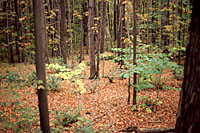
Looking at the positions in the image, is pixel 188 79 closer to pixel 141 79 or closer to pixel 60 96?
pixel 141 79

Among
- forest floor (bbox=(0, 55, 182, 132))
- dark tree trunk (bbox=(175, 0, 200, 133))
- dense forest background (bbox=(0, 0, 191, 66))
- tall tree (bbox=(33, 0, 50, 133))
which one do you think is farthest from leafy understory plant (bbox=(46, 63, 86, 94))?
dark tree trunk (bbox=(175, 0, 200, 133))

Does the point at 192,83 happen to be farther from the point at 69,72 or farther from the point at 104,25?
the point at 104,25

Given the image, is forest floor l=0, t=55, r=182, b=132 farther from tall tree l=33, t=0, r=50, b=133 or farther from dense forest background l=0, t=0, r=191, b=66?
dense forest background l=0, t=0, r=191, b=66

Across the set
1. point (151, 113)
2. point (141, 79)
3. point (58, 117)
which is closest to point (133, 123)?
point (151, 113)

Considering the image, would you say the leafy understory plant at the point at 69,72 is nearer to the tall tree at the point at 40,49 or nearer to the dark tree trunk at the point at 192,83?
the tall tree at the point at 40,49

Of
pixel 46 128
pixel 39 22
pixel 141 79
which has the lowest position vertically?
pixel 46 128

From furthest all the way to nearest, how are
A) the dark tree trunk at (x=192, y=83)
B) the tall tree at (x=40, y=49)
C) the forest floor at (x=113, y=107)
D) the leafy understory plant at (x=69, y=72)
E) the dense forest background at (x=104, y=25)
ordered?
the dense forest background at (x=104, y=25) → the forest floor at (x=113, y=107) → the leafy understory plant at (x=69, y=72) → the tall tree at (x=40, y=49) → the dark tree trunk at (x=192, y=83)

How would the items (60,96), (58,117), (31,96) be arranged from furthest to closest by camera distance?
(60,96)
(31,96)
(58,117)

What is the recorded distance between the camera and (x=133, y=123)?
228 inches

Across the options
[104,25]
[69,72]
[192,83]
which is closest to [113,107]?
[69,72]

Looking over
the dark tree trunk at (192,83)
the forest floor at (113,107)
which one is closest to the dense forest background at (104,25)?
the forest floor at (113,107)

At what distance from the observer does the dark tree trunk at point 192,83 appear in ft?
6.17

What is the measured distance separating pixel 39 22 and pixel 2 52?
23.1m

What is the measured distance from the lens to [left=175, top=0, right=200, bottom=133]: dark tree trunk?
1.88 metres
